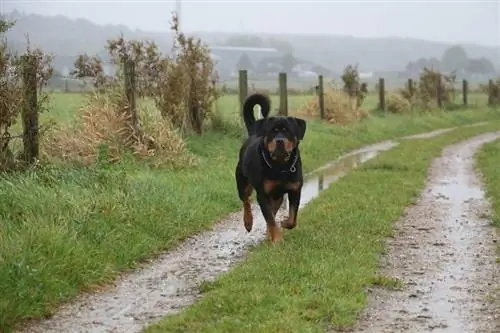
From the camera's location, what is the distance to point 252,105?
983cm

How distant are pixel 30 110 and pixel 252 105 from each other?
3049 millimetres

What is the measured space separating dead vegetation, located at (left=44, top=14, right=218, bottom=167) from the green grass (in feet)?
12.7

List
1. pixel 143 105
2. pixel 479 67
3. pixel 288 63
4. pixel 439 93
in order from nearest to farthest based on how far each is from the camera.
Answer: pixel 143 105 → pixel 439 93 → pixel 288 63 → pixel 479 67

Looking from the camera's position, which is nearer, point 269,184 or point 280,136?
point 280,136

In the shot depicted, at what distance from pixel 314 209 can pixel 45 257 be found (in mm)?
4615

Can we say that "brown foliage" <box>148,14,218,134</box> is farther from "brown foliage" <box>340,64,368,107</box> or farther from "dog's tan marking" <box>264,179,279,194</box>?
"brown foliage" <box>340,64,368,107</box>

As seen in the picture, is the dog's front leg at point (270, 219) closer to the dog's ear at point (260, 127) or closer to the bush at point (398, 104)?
the dog's ear at point (260, 127)

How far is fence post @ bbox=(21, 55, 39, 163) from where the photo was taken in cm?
1026

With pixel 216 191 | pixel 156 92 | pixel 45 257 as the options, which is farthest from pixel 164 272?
pixel 156 92

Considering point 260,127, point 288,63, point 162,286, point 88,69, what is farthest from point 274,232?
point 288,63

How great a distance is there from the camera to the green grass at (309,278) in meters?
5.75

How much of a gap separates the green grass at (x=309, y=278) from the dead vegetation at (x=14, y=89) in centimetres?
372

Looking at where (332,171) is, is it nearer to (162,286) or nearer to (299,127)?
(299,127)

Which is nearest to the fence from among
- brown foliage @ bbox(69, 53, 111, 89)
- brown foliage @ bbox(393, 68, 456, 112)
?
brown foliage @ bbox(393, 68, 456, 112)
